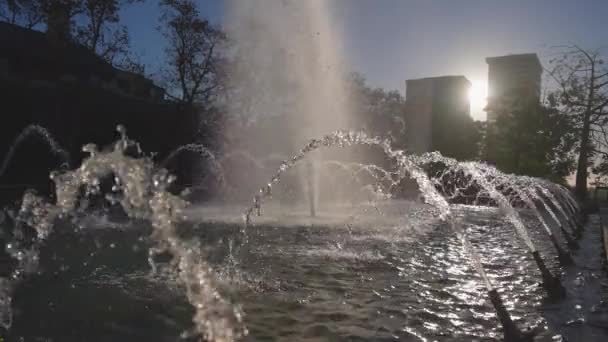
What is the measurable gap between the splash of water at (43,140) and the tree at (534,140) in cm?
2735

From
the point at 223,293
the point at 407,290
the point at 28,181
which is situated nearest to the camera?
the point at 223,293

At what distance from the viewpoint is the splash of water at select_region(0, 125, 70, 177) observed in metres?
19.1

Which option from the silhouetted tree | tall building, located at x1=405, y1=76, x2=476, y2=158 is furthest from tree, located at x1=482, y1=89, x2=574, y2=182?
tall building, located at x1=405, y1=76, x2=476, y2=158

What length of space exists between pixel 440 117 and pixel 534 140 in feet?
129

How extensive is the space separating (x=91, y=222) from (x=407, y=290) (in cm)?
851

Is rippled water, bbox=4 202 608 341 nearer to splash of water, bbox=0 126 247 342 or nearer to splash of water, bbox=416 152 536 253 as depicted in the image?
splash of water, bbox=0 126 247 342

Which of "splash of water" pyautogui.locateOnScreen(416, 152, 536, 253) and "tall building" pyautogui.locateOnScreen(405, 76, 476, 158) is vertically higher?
"tall building" pyautogui.locateOnScreen(405, 76, 476, 158)

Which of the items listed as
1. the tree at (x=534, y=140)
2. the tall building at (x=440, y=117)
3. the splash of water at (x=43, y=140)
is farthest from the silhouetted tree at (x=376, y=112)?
the splash of water at (x=43, y=140)

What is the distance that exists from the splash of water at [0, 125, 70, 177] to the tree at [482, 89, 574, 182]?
27349mm

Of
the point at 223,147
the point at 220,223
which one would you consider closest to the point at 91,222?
the point at 220,223

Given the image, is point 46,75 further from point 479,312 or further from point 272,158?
point 479,312

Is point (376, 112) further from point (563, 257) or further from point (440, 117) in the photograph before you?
point (563, 257)

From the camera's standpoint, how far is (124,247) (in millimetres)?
8500

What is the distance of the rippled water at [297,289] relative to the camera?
4602 mm
